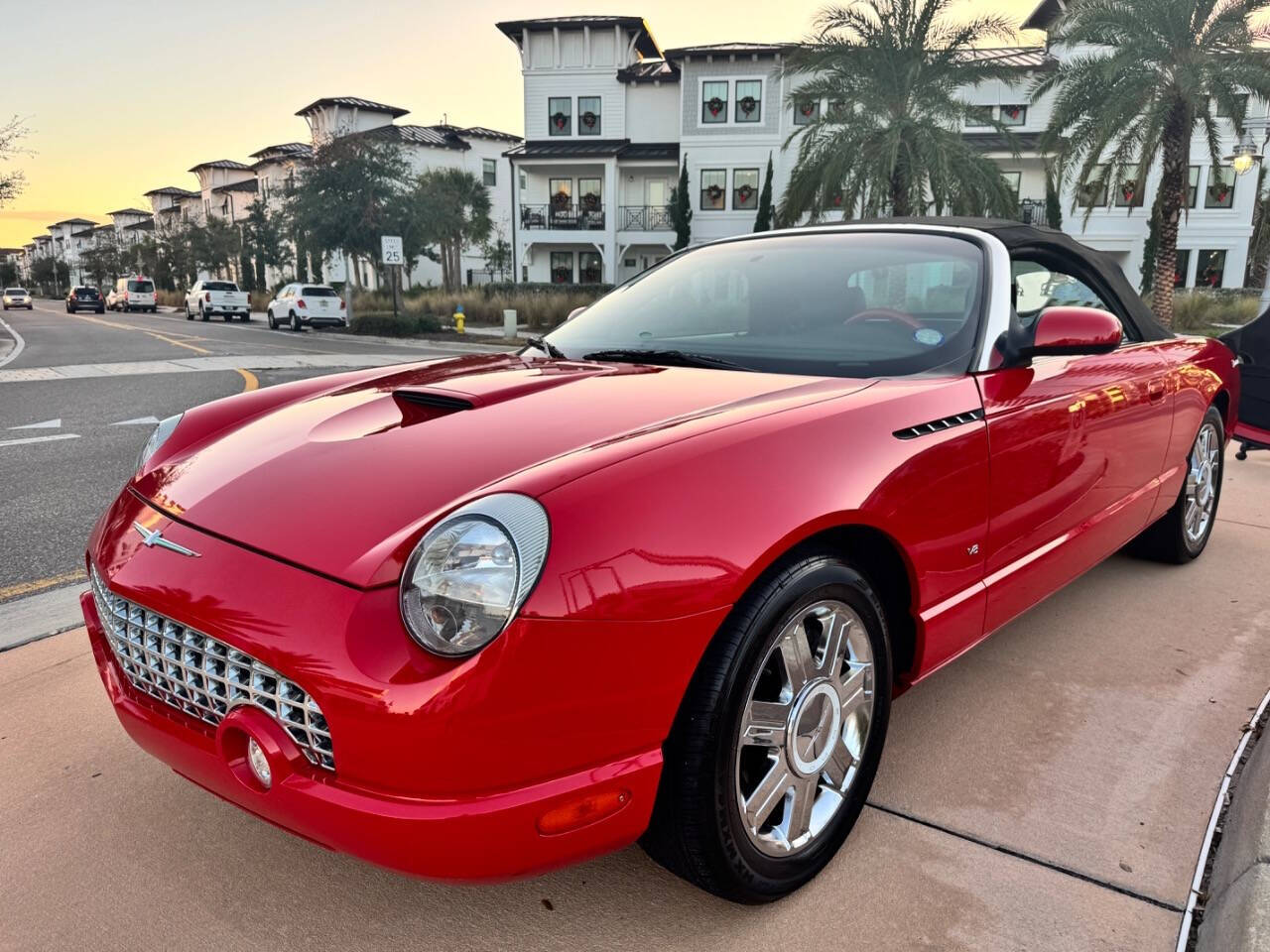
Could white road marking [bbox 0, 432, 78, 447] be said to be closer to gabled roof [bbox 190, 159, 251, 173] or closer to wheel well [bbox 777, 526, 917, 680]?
wheel well [bbox 777, 526, 917, 680]

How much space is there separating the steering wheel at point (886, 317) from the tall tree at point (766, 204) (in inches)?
1270

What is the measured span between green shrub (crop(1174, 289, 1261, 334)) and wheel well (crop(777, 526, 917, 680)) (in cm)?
2530

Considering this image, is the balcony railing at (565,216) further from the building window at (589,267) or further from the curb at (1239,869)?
the curb at (1239,869)

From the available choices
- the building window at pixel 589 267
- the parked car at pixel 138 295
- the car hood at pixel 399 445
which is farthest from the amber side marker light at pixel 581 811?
the parked car at pixel 138 295

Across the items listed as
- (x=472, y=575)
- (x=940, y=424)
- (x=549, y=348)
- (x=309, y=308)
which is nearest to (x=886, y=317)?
(x=940, y=424)

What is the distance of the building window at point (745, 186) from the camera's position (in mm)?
35750

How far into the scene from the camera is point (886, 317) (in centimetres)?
270

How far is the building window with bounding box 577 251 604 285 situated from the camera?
136ft

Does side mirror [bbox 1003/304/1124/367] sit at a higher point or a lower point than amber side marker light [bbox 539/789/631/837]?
higher

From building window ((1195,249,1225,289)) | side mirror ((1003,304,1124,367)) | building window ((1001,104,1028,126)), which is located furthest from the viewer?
building window ((1001,104,1028,126))

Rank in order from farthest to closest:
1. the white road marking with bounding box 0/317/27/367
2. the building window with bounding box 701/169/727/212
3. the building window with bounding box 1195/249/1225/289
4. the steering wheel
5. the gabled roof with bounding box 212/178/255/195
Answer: the gabled roof with bounding box 212/178/255/195 → the building window with bounding box 701/169/727/212 → the building window with bounding box 1195/249/1225/289 → the white road marking with bounding box 0/317/27/367 → the steering wheel

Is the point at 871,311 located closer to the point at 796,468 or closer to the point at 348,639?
the point at 796,468

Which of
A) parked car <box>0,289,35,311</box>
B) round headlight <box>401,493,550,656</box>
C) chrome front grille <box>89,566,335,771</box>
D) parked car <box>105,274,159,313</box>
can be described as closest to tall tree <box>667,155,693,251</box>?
parked car <box>105,274,159,313</box>

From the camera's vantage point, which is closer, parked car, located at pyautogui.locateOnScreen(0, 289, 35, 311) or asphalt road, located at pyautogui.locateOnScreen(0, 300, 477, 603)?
asphalt road, located at pyautogui.locateOnScreen(0, 300, 477, 603)
